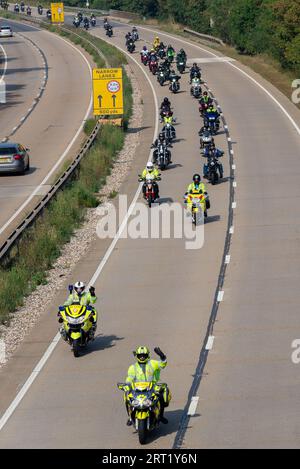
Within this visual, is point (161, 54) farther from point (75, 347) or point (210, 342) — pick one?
point (75, 347)

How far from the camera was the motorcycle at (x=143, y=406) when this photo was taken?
1711 centimetres

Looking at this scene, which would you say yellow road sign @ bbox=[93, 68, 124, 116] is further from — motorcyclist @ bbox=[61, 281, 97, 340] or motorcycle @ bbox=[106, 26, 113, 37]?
motorcycle @ bbox=[106, 26, 113, 37]

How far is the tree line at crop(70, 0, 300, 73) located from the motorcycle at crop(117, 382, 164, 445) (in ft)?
180

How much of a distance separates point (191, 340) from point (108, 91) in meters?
34.6

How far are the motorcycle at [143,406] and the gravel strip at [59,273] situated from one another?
5.58 metres

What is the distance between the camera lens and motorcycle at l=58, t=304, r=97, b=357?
22.1 m

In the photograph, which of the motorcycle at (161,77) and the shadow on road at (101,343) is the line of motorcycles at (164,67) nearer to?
the motorcycle at (161,77)

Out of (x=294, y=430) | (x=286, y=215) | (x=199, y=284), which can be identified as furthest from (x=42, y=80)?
(x=294, y=430)

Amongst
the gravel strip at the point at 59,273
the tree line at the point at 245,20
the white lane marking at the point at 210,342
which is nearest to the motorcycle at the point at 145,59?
the tree line at the point at 245,20

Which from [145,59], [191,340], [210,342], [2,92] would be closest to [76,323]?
[191,340]

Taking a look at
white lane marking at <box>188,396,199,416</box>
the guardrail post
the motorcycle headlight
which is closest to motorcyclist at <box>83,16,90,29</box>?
the guardrail post

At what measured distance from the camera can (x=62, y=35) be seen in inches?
4766

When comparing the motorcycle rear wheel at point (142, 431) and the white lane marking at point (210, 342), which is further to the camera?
the white lane marking at point (210, 342)

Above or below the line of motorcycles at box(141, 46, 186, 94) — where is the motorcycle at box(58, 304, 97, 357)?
above
